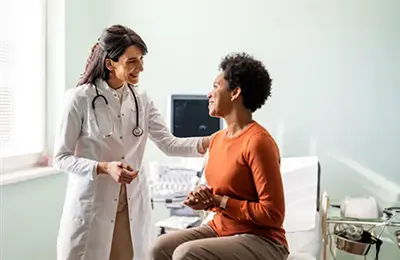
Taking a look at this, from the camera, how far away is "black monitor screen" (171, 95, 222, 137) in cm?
262

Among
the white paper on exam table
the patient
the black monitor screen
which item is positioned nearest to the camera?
the patient

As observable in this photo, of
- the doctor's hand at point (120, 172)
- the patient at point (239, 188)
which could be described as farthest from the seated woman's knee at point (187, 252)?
the doctor's hand at point (120, 172)

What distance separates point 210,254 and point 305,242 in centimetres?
92

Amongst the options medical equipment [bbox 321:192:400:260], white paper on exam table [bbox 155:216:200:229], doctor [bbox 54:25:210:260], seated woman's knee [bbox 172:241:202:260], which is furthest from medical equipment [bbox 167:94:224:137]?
seated woman's knee [bbox 172:241:202:260]

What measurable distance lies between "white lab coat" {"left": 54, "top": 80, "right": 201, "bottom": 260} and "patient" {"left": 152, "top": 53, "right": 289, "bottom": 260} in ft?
0.73

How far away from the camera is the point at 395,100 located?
2629 millimetres

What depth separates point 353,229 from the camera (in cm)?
235

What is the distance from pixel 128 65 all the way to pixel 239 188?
0.58 m

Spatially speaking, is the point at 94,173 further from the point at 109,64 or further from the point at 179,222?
the point at 179,222

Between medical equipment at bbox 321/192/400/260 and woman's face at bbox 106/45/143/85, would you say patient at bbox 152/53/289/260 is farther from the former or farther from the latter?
medical equipment at bbox 321/192/400/260

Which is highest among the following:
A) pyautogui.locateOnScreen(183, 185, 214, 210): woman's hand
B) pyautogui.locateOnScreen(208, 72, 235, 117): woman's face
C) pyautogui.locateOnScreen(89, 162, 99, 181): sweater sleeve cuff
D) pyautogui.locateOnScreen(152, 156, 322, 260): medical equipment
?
pyautogui.locateOnScreen(208, 72, 235, 117): woman's face

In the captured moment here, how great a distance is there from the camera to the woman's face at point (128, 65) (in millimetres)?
1675

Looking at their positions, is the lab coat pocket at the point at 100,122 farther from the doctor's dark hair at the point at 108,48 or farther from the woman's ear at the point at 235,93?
the woman's ear at the point at 235,93

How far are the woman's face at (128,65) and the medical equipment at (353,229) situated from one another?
43.1 inches
